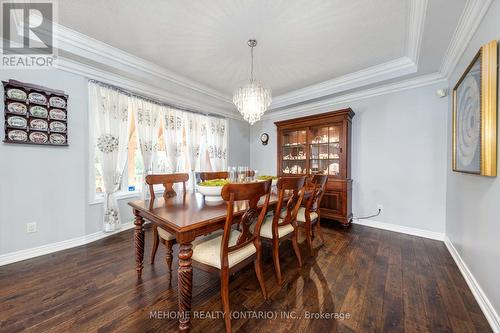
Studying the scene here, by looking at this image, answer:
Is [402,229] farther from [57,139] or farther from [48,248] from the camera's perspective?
[57,139]

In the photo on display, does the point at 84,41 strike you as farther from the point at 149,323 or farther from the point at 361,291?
the point at 361,291

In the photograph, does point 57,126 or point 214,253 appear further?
point 57,126

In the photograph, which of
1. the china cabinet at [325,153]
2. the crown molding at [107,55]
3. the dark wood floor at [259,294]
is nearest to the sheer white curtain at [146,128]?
the crown molding at [107,55]

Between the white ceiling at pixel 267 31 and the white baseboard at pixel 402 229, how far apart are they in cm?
226

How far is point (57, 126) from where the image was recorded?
232 centimetres

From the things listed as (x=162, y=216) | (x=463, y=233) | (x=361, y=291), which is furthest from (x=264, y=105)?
(x=463, y=233)

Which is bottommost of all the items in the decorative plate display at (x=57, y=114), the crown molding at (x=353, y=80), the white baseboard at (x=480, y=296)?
the white baseboard at (x=480, y=296)

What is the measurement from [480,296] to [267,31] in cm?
301

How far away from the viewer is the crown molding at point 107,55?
2.11 metres

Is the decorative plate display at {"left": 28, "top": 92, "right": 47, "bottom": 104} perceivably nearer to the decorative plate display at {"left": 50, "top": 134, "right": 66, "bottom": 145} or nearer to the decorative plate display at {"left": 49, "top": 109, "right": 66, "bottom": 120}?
the decorative plate display at {"left": 49, "top": 109, "right": 66, "bottom": 120}

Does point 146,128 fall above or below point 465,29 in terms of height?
below

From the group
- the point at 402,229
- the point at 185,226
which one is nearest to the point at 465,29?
the point at 402,229

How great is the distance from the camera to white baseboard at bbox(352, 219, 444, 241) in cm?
267

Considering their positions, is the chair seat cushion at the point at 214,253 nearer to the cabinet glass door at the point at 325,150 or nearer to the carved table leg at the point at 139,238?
the carved table leg at the point at 139,238
